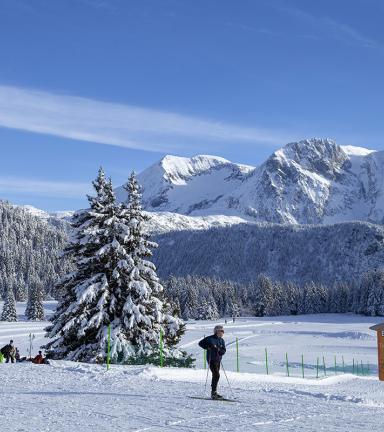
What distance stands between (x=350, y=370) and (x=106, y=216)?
25.5 meters

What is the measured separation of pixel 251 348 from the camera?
49.4 metres

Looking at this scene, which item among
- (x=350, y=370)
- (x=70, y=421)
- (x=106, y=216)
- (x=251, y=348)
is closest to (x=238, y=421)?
(x=70, y=421)

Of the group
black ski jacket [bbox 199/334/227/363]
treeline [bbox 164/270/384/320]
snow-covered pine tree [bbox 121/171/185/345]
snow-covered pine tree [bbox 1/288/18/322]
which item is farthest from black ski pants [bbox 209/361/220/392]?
treeline [bbox 164/270/384/320]

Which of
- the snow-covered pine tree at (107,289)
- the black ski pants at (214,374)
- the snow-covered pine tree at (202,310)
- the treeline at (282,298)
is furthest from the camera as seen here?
the treeline at (282,298)

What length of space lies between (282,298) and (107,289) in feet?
367

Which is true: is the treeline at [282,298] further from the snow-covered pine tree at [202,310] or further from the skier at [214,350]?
the skier at [214,350]

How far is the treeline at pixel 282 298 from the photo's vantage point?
114 m

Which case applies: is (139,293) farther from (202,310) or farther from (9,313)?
(202,310)

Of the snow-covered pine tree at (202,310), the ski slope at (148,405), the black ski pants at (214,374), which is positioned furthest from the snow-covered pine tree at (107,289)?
the snow-covered pine tree at (202,310)

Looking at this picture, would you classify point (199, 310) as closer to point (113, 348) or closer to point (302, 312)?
point (302, 312)

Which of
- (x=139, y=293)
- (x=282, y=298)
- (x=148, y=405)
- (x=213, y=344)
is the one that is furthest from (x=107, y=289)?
(x=282, y=298)

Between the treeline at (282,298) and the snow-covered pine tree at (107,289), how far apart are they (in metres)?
88.2

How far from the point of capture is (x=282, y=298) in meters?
125

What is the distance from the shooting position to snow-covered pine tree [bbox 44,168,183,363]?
59.4 ft
